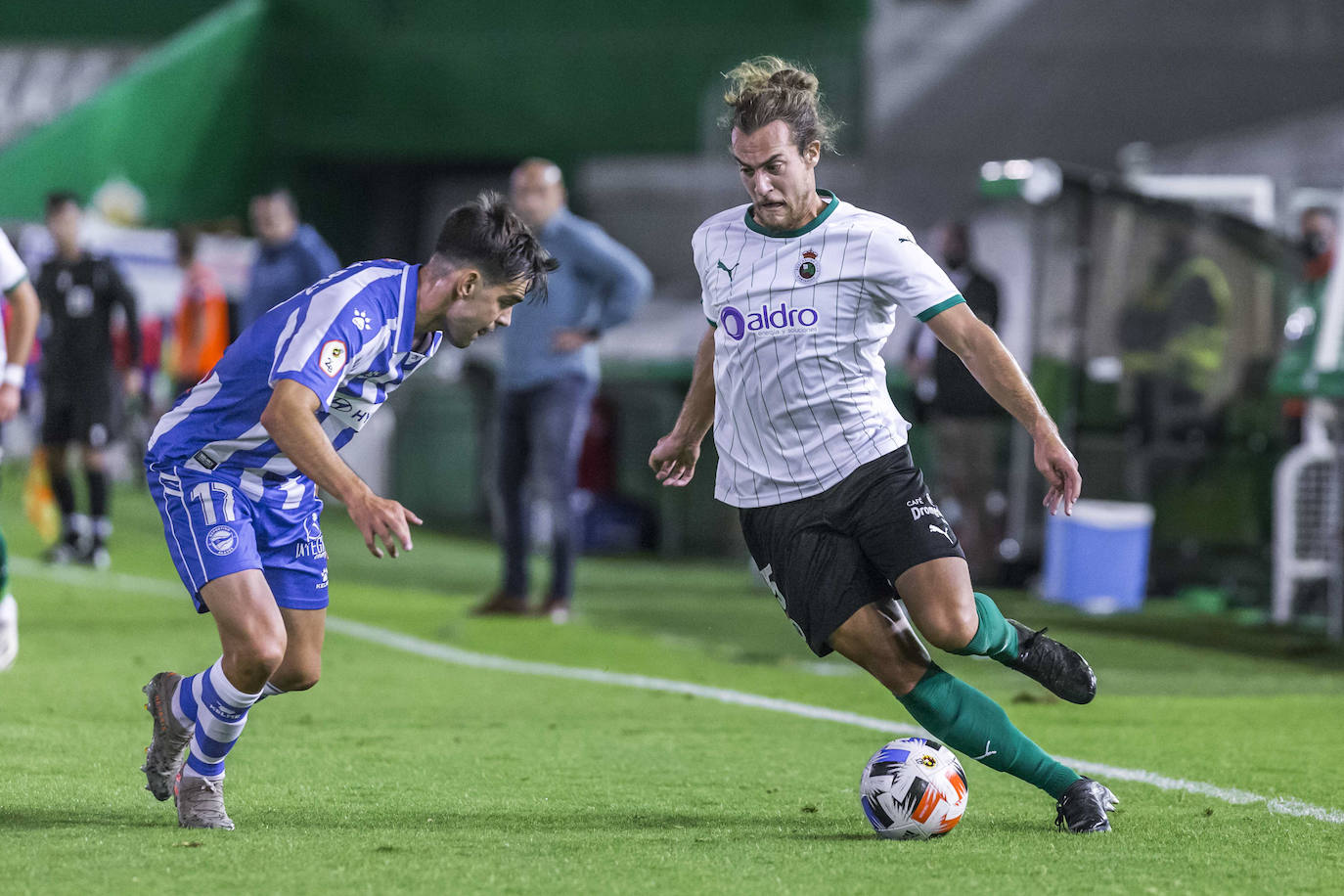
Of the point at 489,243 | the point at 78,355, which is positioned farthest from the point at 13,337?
the point at 78,355

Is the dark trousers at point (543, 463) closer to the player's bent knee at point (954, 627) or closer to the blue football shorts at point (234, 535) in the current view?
the blue football shorts at point (234, 535)

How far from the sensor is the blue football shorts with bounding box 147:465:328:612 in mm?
4711

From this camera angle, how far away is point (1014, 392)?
15.0 ft

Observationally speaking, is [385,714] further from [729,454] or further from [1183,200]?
[1183,200]

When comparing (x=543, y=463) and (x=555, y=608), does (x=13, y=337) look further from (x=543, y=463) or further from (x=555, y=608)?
(x=555, y=608)

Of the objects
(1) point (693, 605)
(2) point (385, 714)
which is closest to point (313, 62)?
(1) point (693, 605)

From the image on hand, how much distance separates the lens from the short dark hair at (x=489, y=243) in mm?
4695

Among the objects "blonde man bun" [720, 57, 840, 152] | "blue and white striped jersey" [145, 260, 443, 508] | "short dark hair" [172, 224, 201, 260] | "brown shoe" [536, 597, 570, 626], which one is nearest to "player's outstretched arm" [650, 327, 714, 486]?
"blonde man bun" [720, 57, 840, 152]

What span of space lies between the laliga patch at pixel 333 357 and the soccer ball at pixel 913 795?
1723mm

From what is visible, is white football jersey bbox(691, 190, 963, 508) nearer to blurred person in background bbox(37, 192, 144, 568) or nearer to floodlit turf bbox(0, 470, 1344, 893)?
floodlit turf bbox(0, 470, 1344, 893)

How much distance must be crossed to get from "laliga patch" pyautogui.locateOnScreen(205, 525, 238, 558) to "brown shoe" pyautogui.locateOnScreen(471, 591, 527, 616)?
583 cm

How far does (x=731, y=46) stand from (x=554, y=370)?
13026 mm

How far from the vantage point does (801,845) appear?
463cm

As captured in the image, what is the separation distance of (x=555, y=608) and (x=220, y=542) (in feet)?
19.0
